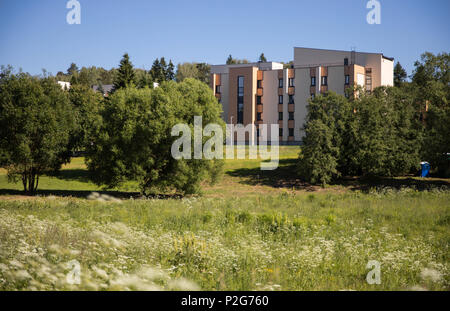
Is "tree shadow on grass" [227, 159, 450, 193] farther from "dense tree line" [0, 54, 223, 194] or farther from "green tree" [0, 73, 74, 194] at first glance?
"green tree" [0, 73, 74, 194]


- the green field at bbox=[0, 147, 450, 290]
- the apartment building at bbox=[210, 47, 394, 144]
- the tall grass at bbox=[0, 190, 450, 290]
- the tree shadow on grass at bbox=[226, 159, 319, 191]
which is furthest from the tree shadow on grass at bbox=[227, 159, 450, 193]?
the apartment building at bbox=[210, 47, 394, 144]

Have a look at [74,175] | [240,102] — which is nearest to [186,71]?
[240,102]

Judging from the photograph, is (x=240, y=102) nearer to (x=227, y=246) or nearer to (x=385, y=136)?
(x=385, y=136)

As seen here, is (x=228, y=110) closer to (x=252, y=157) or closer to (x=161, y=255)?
(x=252, y=157)

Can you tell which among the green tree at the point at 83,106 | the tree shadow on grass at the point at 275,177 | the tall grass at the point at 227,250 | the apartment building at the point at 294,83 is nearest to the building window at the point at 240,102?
the apartment building at the point at 294,83

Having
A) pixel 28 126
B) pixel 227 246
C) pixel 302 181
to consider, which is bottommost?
pixel 302 181

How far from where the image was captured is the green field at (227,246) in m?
6.77

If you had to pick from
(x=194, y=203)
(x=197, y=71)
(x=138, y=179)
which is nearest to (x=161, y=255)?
(x=194, y=203)

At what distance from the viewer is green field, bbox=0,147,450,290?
6766 millimetres

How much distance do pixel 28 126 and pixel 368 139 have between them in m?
32.5

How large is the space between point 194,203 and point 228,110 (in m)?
64.9

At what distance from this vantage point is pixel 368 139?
134ft

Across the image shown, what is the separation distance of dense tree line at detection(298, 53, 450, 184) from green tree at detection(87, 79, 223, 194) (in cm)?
1389
